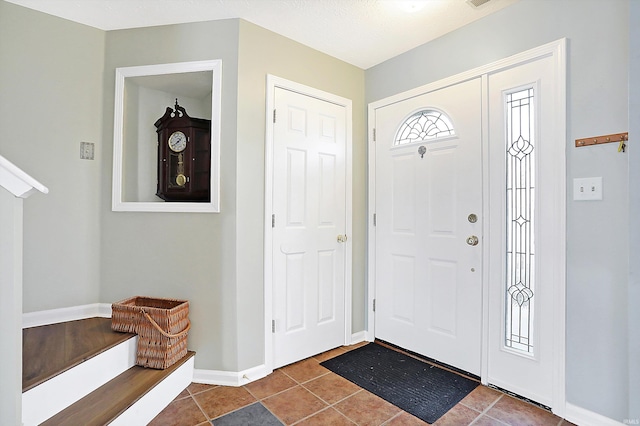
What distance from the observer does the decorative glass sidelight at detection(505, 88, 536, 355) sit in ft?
6.42

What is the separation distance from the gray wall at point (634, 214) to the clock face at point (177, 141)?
260 centimetres

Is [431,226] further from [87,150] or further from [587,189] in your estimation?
[87,150]

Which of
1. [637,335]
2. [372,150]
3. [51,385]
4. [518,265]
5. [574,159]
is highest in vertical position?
[372,150]

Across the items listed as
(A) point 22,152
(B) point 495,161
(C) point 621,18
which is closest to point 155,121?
(A) point 22,152

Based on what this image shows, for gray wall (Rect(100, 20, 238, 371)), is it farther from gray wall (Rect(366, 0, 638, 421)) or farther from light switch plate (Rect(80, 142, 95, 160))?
gray wall (Rect(366, 0, 638, 421))

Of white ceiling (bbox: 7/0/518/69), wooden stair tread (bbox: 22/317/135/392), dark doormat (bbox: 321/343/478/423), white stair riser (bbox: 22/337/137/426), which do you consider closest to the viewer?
white stair riser (bbox: 22/337/137/426)

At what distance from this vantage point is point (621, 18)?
5.27ft

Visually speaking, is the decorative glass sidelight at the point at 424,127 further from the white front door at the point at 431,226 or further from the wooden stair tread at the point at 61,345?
the wooden stair tread at the point at 61,345

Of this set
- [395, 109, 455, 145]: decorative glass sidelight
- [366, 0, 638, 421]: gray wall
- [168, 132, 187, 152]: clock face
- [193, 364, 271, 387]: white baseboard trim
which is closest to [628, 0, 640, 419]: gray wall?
[366, 0, 638, 421]: gray wall

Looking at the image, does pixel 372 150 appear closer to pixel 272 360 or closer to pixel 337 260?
pixel 337 260

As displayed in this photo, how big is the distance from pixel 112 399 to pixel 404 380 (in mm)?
1728

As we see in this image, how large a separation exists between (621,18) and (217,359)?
118 inches

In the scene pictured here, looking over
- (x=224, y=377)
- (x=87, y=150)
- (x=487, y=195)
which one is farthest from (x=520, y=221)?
(x=87, y=150)

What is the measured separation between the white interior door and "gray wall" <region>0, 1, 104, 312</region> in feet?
9.14
